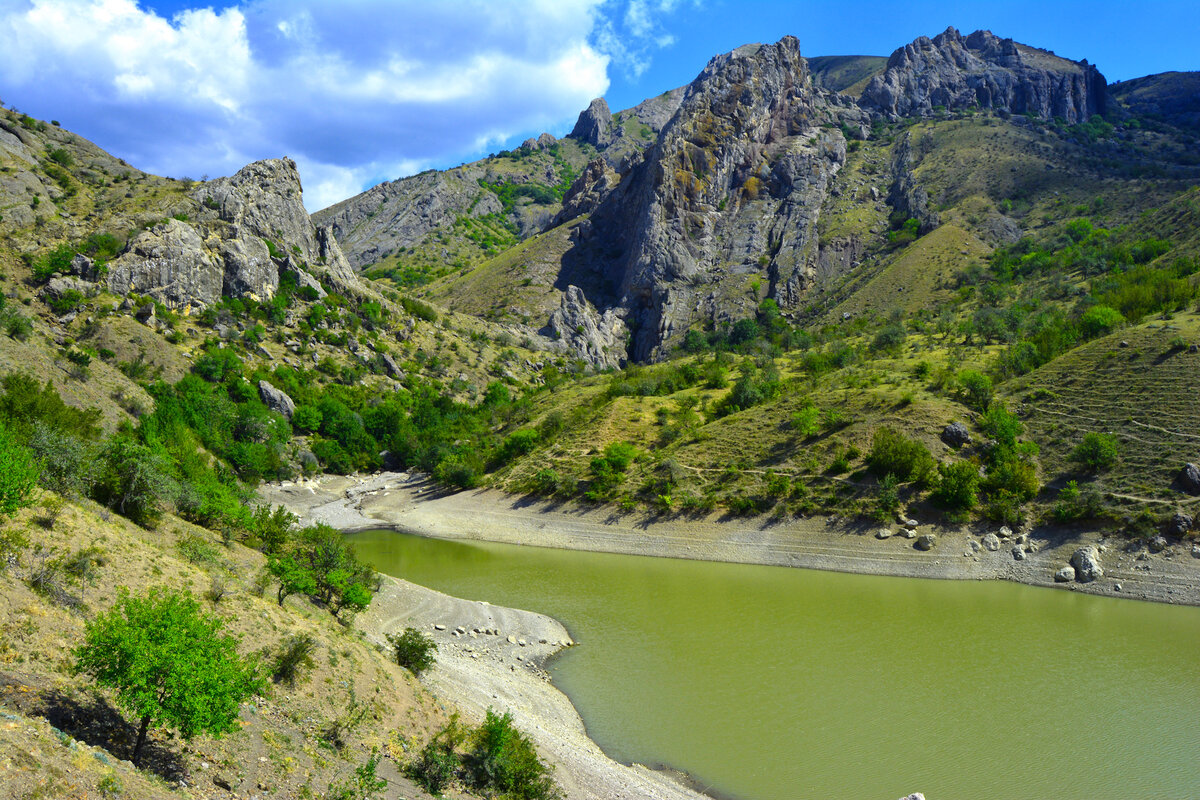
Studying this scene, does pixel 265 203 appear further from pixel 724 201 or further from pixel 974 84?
pixel 974 84

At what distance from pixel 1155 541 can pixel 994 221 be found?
73136 mm

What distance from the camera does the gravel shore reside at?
56.2 ft

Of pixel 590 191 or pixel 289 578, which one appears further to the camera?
pixel 590 191

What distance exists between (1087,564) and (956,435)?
11.5 m

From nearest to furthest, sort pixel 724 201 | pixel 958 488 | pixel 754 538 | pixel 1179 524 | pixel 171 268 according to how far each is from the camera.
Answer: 1. pixel 1179 524
2. pixel 958 488
3. pixel 754 538
4. pixel 171 268
5. pixel 724 201

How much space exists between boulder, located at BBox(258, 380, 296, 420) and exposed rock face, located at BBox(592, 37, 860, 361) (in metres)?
56.2

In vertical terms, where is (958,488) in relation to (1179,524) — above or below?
above

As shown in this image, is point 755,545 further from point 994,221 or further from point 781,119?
point 781,119

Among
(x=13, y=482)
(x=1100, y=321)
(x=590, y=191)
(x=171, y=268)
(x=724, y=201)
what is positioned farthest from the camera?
(x=590, y=191)

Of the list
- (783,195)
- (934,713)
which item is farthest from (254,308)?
(783,195)

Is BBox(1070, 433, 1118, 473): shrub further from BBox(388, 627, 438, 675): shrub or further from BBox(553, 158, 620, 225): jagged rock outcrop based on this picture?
BBox(553, 158, 620, 225): jagged rock outcrop


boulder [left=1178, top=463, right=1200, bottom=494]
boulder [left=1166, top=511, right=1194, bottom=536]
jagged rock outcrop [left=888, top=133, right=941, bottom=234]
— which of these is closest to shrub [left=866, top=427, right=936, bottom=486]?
boulder [left=1166, top=511, right=1194, bottom=536]

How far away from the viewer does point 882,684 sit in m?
19.5

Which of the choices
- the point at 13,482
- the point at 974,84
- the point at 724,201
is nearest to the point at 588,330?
the point at 724,201
